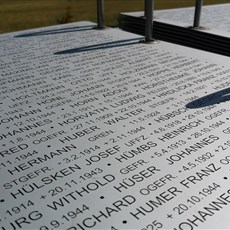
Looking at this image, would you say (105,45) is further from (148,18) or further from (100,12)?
(100,12)

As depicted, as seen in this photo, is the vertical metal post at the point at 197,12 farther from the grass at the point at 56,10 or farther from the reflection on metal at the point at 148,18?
the grass at the point at 56,10

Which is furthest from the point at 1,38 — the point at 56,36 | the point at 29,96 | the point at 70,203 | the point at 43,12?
the point at 43,12

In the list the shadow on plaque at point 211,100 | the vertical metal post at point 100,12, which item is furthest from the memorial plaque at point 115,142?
the vertical metal post at point 100,12

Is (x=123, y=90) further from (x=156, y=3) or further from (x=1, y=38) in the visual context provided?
(x=156, y=3)

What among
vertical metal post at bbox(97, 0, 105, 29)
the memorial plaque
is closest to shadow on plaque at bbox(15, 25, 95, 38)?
vertical metal post at bbox(97, 0, 105, 29)

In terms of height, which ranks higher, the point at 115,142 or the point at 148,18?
the point at 148,18

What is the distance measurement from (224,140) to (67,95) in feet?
5.33

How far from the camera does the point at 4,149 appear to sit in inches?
103

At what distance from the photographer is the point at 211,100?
3.37 meters

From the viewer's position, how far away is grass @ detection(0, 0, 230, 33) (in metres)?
14.2

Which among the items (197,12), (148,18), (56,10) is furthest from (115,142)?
(56,10)

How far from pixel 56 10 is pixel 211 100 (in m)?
14.0

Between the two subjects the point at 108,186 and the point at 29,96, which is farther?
the point at 29,96

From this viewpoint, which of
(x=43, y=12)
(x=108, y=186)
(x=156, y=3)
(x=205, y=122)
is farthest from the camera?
(x=156, y=3)
